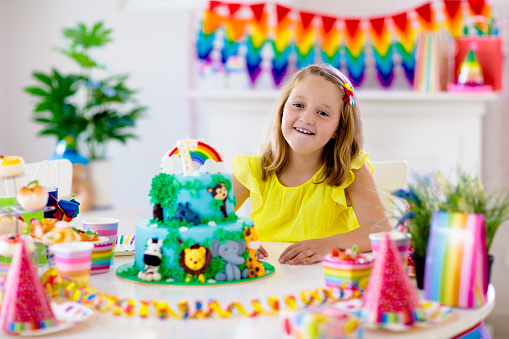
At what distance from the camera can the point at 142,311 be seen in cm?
99

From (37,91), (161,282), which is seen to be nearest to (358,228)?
(161,282)

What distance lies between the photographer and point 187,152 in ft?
4.27

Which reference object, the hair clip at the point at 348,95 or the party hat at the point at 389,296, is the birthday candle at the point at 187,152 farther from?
the hair clip at the point at 348,95

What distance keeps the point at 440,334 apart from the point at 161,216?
59 cm

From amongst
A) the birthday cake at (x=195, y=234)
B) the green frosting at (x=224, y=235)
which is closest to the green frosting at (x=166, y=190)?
the birthday cake at (x=195, y=234)

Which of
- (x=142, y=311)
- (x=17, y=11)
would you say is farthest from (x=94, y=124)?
(x=142, y=311)

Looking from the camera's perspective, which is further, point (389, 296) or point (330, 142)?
point (330, 142)

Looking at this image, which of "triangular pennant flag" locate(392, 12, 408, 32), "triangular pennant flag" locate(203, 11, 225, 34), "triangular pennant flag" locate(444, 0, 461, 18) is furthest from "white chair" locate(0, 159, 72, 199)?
"triangular pennant flag" locate(444, 0, 461, 18)

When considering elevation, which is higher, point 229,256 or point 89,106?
point 89,106

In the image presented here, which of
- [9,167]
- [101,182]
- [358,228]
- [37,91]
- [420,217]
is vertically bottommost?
[101,182]

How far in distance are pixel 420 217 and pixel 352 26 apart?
8.05 ft

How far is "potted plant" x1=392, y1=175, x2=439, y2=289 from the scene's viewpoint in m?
1.11

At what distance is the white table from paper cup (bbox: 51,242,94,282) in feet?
0.19

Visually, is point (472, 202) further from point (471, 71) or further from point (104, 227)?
point (471, 71)
